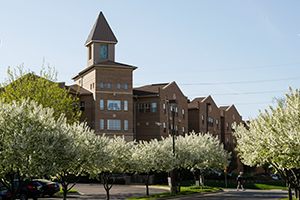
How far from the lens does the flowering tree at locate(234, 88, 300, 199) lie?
54.2 feet

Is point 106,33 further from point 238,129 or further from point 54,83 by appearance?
point 238,129

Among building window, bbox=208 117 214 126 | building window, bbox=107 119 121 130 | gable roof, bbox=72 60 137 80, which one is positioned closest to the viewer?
building window, bbox=107 119 121 130

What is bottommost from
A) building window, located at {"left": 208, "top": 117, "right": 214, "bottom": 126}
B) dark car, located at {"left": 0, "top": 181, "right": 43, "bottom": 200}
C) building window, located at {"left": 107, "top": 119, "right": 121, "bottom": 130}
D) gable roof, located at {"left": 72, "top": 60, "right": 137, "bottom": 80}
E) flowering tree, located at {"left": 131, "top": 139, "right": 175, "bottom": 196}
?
dark car, located at {"left": 0, "top": 181, "right": 43, "bottom": 200}

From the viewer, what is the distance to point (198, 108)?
74562mm

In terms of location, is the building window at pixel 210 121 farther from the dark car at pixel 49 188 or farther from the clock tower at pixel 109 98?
the dark car at pixel 49 188

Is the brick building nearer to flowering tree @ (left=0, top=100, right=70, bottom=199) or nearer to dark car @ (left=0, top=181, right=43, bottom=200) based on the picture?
dark car @ (left=0, top=181, right=43, bottom=200)

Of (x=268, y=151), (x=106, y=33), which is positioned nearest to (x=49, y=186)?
(x=268, y=151)

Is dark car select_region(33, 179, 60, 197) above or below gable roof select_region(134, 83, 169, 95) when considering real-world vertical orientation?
below

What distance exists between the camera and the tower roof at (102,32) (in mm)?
62438

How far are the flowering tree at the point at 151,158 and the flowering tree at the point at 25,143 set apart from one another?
564 inches

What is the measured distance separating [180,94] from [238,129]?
157 ft

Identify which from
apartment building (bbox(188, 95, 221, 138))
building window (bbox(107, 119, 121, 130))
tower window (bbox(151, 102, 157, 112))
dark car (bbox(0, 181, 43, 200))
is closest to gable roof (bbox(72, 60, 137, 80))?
tower window (bbox(151, 102, 157, 112))

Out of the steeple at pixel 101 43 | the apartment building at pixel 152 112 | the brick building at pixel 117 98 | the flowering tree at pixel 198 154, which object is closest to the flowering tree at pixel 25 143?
the flowering tree at pixel 198 154

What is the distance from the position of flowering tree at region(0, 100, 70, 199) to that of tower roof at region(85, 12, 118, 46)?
46.4 metres
